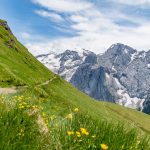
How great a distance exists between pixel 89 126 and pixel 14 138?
2581 millimetres

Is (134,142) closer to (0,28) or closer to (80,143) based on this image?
(80,143)

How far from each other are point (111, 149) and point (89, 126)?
4.64ft

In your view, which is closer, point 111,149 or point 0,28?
point 111,149

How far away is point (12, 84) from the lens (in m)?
76.3

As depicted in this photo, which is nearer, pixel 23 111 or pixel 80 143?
pixel 80 143

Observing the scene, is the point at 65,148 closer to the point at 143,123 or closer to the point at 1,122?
the point at 1,122

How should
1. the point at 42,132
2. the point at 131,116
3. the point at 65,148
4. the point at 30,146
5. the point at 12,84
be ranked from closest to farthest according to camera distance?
the point at 30,146 → the point at 65,148 → the point at 42,132 → the point at 12,84 → the point at 131,116

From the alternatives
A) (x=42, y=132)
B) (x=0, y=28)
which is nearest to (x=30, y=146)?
(x=42, y=132)

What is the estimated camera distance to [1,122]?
29.0 feet

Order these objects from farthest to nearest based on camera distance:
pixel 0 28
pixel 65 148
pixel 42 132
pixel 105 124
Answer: pixel 0 28, pixel 105 124, pixel 42 132, pixel 65 148

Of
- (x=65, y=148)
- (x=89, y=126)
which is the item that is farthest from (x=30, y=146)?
(x=89, y=126)

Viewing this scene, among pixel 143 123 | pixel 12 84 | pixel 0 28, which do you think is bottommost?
pixel 143 123

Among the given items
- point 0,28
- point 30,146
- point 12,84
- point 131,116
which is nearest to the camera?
point 30,146

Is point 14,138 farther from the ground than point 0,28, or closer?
closer
